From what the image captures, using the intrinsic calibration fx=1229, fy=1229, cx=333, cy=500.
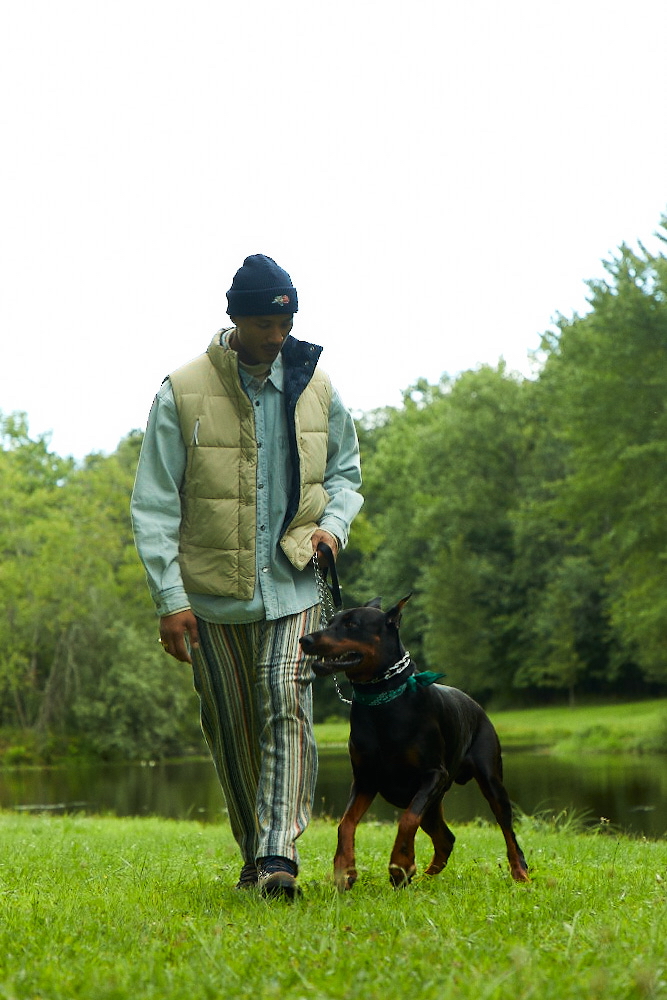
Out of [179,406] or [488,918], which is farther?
[179,406]

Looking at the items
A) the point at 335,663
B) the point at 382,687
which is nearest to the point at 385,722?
the point at 382,687

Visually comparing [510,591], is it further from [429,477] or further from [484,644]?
[429,477]

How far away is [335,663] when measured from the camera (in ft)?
16.9

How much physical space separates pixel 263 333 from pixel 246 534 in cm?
88

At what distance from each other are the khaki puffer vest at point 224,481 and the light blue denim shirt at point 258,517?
45 millimetres

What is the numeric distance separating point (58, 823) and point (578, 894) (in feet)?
33.2

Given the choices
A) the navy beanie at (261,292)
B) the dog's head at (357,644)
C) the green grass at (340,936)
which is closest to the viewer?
the green grass at (340,936)

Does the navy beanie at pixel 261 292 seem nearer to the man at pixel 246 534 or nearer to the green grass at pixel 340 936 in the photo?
the man at pixel 246 534

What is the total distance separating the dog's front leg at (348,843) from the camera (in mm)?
4994

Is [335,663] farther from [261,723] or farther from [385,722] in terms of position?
[261,723]

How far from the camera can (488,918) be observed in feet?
13.3

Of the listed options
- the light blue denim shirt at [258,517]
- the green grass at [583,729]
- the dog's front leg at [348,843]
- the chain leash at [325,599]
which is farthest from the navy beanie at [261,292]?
the green grass at [583,729]

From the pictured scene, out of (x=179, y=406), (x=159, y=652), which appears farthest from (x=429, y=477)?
(x=179, y=406)

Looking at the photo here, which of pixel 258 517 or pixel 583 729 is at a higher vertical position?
pixel 258 517
